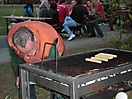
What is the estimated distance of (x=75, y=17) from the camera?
1088cm

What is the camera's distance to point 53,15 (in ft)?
34.0

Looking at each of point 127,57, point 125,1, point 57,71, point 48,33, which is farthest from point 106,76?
point 125,1

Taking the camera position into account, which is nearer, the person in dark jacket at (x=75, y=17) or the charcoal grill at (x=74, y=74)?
the charcoal grill at (x=74, y=74)

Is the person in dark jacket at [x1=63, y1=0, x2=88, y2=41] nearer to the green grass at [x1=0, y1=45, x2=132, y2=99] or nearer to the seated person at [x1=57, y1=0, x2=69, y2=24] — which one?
the seated person at [x1=57, y1=0, x2=69, y2=24]

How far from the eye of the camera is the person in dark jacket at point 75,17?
10594 mm

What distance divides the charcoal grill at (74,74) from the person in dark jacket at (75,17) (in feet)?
24.9

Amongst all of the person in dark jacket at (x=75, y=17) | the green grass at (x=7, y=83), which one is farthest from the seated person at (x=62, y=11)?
the green grass at (x=7, y=83)

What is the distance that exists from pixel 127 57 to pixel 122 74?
15.8 inches

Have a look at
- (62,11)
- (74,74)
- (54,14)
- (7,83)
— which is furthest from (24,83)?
(62,11)

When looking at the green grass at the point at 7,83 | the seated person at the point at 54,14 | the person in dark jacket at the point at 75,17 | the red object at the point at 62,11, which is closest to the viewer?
the green grass at the point at 7,83

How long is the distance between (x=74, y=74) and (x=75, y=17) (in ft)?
28.1

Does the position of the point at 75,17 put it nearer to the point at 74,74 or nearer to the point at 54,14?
the point at 54,14

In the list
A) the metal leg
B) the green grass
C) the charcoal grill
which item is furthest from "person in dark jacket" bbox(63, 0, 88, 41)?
the metal leg

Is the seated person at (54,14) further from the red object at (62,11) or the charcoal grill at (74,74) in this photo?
the charcoal grill at (74,74)
